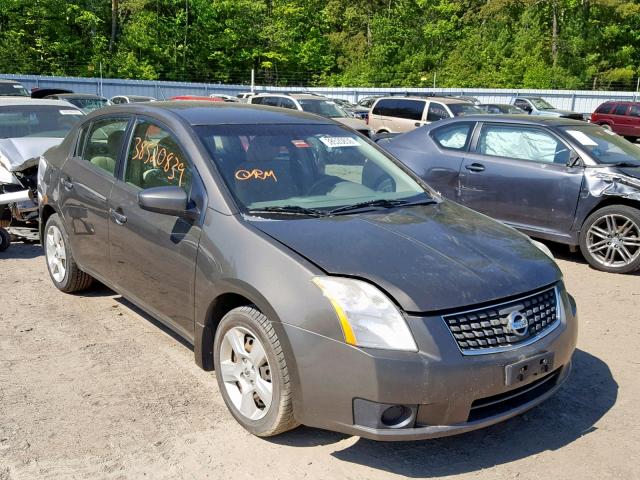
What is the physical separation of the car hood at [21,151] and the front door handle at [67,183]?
2.27 meters

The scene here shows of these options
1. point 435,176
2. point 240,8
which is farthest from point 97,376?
point 240,8

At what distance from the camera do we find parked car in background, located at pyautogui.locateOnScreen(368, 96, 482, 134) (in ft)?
61.3

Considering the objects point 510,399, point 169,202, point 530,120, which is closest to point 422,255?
point 510,399

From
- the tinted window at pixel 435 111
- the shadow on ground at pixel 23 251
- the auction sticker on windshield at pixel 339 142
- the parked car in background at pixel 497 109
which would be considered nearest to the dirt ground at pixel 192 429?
the auction sticker on windshield at pixel 339 142

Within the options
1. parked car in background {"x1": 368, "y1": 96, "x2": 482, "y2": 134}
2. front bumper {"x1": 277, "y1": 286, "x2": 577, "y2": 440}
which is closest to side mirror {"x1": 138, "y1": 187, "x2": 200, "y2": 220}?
front bumper {"x1": 277, "y1": 286, "x2": 577, "y2": 440}

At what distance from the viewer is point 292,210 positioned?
11.9 feet

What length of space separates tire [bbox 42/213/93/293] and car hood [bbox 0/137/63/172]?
74.5 inches

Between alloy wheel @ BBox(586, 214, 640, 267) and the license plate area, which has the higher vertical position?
the license plate area

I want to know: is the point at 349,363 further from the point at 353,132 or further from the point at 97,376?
the point at 353,132

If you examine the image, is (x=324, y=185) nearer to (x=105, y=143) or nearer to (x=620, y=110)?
(x=105, y=143)

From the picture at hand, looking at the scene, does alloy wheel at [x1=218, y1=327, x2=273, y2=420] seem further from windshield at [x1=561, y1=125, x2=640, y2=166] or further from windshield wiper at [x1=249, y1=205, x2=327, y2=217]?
windshield at [x1=561, y1=125, x2=640, y2=166]

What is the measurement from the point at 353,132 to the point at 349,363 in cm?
233

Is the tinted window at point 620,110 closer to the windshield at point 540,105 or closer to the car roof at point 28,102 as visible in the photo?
the windshield at point 540,105

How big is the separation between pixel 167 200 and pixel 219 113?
0.96m
